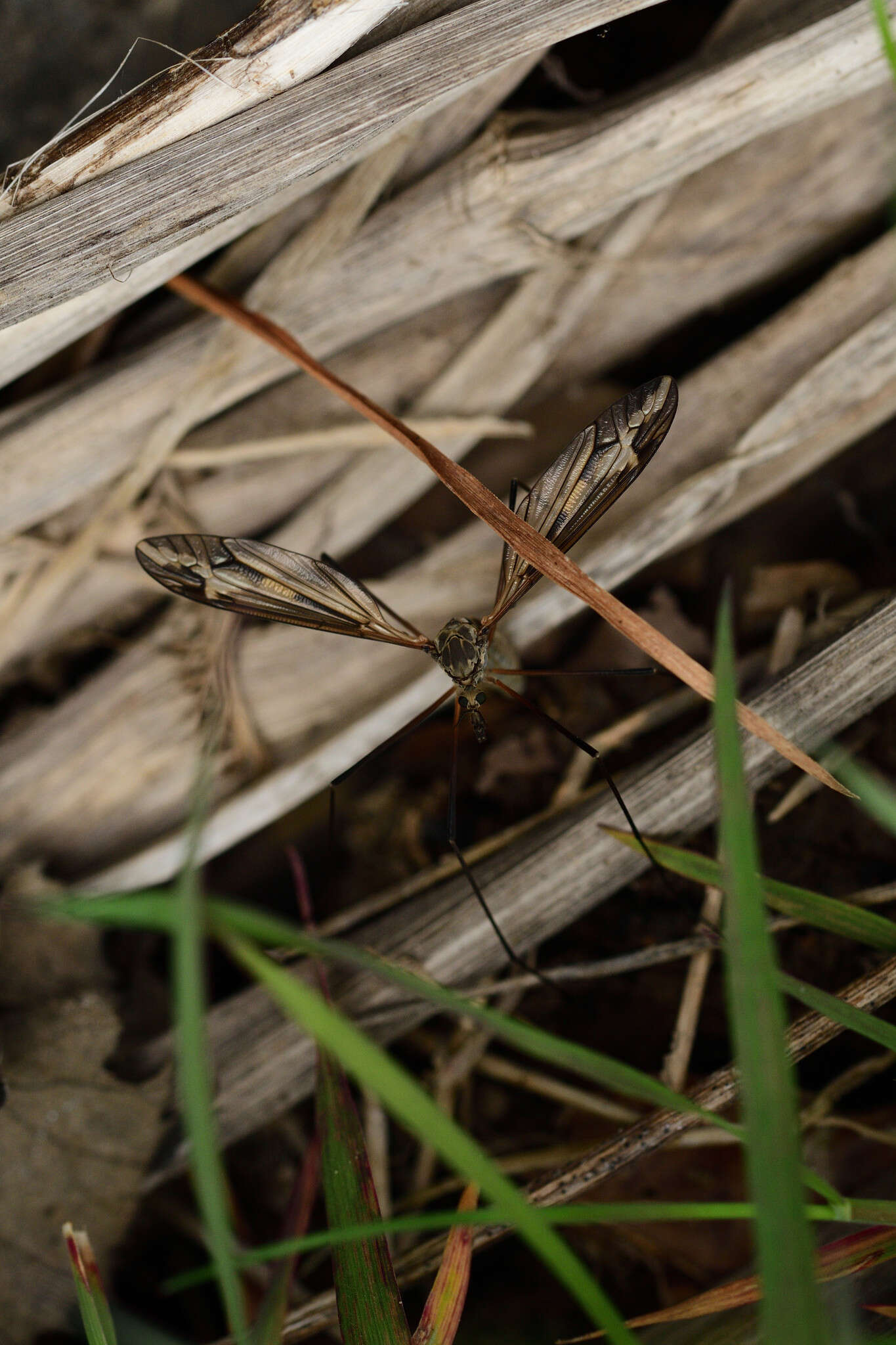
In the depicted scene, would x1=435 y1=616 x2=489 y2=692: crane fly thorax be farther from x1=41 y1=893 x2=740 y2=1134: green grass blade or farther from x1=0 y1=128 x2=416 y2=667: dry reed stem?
x1=0 y1=128 x2=416 y2=667: dry reed stem

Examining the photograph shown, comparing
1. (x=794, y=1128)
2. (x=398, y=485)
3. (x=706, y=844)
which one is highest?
(x=398, y=485)

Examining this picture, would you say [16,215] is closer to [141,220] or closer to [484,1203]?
[141,220]

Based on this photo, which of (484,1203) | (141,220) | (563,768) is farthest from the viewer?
(563,768)

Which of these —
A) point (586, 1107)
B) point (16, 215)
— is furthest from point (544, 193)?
point (586, 1107)

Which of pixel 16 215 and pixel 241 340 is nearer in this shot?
pixel 16 215

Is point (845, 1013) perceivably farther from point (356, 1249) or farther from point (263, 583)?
point (263, 583)

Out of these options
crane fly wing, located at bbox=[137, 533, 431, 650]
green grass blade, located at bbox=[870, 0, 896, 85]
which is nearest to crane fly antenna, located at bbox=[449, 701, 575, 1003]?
crane fly wing, located at bbox=[137, 533, 431, 650]

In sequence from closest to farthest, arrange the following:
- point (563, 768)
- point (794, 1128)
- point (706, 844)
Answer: point (794, 1128) → point (706, 844) → point (563, 768)

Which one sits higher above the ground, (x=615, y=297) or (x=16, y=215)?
(x=16, y=215)
